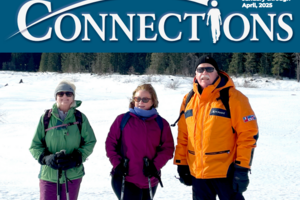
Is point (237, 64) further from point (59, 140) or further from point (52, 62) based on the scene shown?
point (59, 140)

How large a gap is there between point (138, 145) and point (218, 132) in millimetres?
668

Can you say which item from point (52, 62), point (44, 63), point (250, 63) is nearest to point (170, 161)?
point (250, 63)

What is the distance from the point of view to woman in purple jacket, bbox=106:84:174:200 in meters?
2.60

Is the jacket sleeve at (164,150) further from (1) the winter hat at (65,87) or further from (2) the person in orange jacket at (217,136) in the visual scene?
(1) the winter hat at (65,87)

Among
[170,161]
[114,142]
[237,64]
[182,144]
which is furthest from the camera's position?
[237,64]

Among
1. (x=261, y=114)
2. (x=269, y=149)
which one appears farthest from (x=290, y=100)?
(x=269, y=149)

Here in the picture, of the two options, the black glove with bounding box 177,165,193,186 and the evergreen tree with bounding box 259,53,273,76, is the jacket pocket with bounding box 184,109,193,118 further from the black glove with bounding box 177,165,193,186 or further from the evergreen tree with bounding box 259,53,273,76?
the evergreen tree with bounding box 259,53,273,76

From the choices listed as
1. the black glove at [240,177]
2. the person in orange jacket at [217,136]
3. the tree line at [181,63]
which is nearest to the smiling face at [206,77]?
the person in orange jacket at [217,136]

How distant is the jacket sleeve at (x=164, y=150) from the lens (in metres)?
2.62

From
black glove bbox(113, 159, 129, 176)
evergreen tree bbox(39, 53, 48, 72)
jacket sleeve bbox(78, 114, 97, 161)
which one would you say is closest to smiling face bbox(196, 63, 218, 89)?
black glove bbox(113, 159, 129, 176)

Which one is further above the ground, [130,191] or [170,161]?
[130,191]

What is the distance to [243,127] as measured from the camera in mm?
2402

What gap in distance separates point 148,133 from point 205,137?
0.47 meters

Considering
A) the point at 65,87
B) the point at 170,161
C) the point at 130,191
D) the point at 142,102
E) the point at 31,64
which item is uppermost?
the point at 31,64
